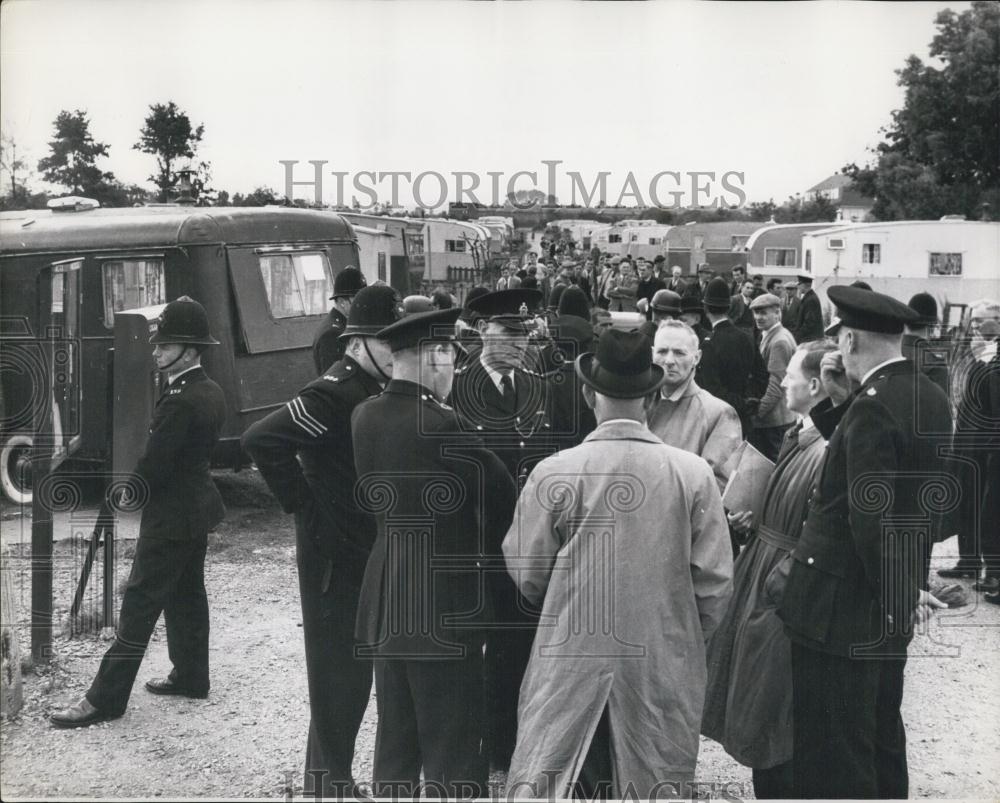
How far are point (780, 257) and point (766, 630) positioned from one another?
19697mm

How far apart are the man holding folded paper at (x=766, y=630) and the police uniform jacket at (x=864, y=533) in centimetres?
16

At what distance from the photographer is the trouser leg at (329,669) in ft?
13.5

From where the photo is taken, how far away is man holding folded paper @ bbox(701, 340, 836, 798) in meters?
3.63

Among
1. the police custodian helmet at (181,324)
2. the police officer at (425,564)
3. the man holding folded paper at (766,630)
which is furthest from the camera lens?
the police custodian helmet at (181,324)

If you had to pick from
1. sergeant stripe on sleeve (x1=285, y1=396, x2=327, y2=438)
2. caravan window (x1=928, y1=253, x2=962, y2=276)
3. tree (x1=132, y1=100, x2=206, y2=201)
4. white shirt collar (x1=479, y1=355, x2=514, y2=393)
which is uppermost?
tree (x1=132, y1=100, x2=206, y2=201)

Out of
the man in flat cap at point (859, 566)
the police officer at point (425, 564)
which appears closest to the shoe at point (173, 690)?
the police officer at point (425, 564)

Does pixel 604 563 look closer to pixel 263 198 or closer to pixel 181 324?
pixel 181 324

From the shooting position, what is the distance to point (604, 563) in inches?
125

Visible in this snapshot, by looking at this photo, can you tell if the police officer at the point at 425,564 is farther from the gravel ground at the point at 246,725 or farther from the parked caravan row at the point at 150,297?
the parked caravan row at the point at 150,297

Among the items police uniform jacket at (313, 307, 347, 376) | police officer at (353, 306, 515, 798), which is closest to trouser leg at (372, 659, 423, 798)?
police officer at (353, 306, 515, 798)

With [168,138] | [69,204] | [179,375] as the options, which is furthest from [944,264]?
[179,375]

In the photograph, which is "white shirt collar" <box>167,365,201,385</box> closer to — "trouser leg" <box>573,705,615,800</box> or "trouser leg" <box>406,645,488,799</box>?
"trouser leg" <box>406,645,488,799</box>

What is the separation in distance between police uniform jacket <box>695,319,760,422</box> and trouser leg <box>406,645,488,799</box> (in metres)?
4.55

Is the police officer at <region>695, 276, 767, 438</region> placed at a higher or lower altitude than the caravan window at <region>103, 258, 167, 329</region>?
lower
